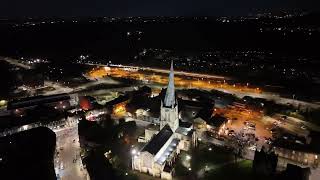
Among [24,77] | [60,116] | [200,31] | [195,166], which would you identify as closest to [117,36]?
[200,31]

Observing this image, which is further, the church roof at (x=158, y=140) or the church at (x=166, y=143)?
the church roof at (x=158, y=140)

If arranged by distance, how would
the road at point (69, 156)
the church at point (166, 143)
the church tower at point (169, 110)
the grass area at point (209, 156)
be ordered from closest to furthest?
the road at point (69, 156) → the church at point (166, 143) → the grass area at point (209, 156) → the church tower at point (169, 110)

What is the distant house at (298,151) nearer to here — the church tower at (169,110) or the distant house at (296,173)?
the distant house at (296,173)

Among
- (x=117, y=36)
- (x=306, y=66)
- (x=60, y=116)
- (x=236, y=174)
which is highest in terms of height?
(x=117, y=36)

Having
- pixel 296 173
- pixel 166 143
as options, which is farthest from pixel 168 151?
pixel 296 173

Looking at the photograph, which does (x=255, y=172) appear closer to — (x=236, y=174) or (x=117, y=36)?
(x=236, y=174)

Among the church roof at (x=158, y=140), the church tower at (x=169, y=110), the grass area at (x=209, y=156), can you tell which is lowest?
the grass area at (x=209, y=156)

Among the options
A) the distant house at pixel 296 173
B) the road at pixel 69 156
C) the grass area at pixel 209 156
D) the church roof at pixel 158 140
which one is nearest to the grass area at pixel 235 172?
the grass area at pixel 209 156
